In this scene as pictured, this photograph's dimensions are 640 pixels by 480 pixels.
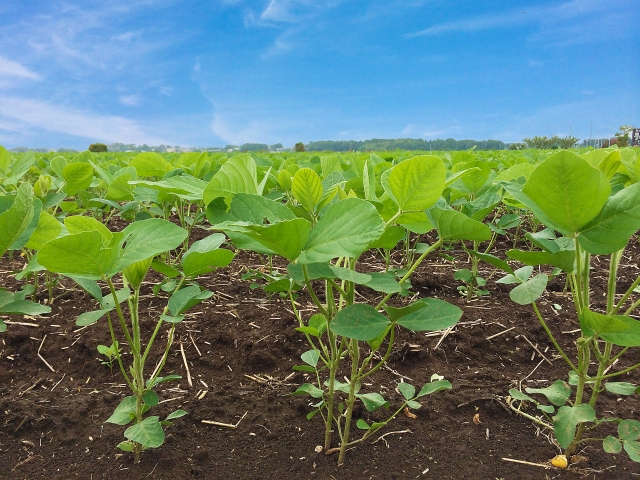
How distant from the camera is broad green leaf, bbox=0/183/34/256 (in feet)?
2.89

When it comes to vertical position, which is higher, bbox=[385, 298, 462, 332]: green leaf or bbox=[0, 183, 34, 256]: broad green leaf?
bbox=[0, 183, 34, 256]: broad green leaf

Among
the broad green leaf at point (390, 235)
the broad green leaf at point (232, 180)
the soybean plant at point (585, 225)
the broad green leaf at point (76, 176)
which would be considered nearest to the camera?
the soybean plant at point (585, 225)

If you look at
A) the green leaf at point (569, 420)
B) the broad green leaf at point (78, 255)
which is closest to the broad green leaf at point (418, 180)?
the broad green leaf at point (78, 255)

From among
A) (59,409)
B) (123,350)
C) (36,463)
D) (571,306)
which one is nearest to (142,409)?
(36,463)

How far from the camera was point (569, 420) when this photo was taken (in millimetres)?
1149

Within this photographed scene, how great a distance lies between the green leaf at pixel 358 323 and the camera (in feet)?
2.98

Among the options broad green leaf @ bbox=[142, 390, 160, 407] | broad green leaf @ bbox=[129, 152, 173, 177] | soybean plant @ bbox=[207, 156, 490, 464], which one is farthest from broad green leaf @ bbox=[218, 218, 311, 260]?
broad green leaf @ bbox=[129, 152, 173, 177]

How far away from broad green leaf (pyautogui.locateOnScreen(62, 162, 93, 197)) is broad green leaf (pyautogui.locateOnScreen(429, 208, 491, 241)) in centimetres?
160

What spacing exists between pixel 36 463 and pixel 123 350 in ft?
2.21

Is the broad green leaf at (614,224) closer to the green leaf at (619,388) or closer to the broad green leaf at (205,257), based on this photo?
the green leaf at (619,388)

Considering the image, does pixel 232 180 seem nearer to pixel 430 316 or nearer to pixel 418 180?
pixel 418 180

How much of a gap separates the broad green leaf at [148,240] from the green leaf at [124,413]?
50 centimetres

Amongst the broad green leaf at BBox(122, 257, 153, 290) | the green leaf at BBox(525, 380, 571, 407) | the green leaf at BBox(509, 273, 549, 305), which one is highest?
the broad green leaf at BBox(122, 257, 153, 290)

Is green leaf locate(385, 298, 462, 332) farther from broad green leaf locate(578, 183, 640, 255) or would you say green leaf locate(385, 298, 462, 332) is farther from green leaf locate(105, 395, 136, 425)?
green leaf locate(105, 395, 136, 425)
